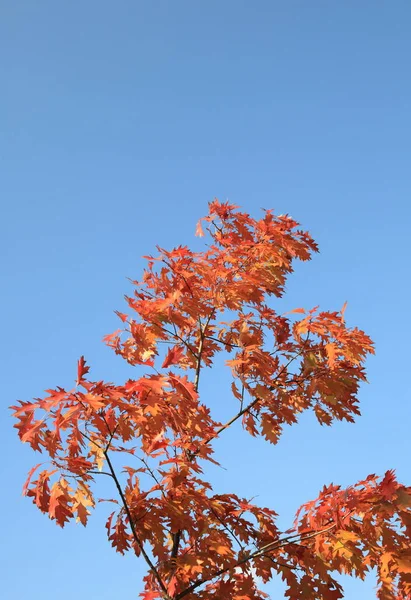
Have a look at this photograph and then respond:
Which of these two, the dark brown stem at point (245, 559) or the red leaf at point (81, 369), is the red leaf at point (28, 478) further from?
the dark brown stem at point (245, 559)

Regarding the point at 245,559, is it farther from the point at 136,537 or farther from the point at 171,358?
the point at 171,358

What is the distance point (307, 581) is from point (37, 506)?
2.74 m

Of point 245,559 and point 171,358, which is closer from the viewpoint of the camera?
point 171,358

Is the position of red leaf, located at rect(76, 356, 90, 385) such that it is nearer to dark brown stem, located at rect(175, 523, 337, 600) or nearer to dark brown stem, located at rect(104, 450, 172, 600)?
dark brown stem, located at rect(104, 450, 172, 600)

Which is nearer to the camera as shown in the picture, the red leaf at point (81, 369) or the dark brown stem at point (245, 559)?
the red leaf at point (81, 369)

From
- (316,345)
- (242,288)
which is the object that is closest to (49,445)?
(242,288)

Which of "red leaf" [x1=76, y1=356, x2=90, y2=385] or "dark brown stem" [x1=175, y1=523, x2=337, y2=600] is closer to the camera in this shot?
"red leaf" [x1=76, y1=356, x2=90, y2=385]

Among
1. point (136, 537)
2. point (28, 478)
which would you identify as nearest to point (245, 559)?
point (136, 537)

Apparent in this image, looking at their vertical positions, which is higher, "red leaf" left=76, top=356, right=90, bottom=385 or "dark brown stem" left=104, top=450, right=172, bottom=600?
"red leaf" left=76, top=356, right=90, bottom=385

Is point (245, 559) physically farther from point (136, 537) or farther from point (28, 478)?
point (28, 478)

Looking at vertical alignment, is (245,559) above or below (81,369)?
below

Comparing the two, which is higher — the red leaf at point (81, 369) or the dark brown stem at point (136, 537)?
the red leaf at point (81, 369)

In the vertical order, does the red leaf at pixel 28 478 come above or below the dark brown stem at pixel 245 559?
above

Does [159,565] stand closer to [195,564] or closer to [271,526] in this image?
[195,564]
